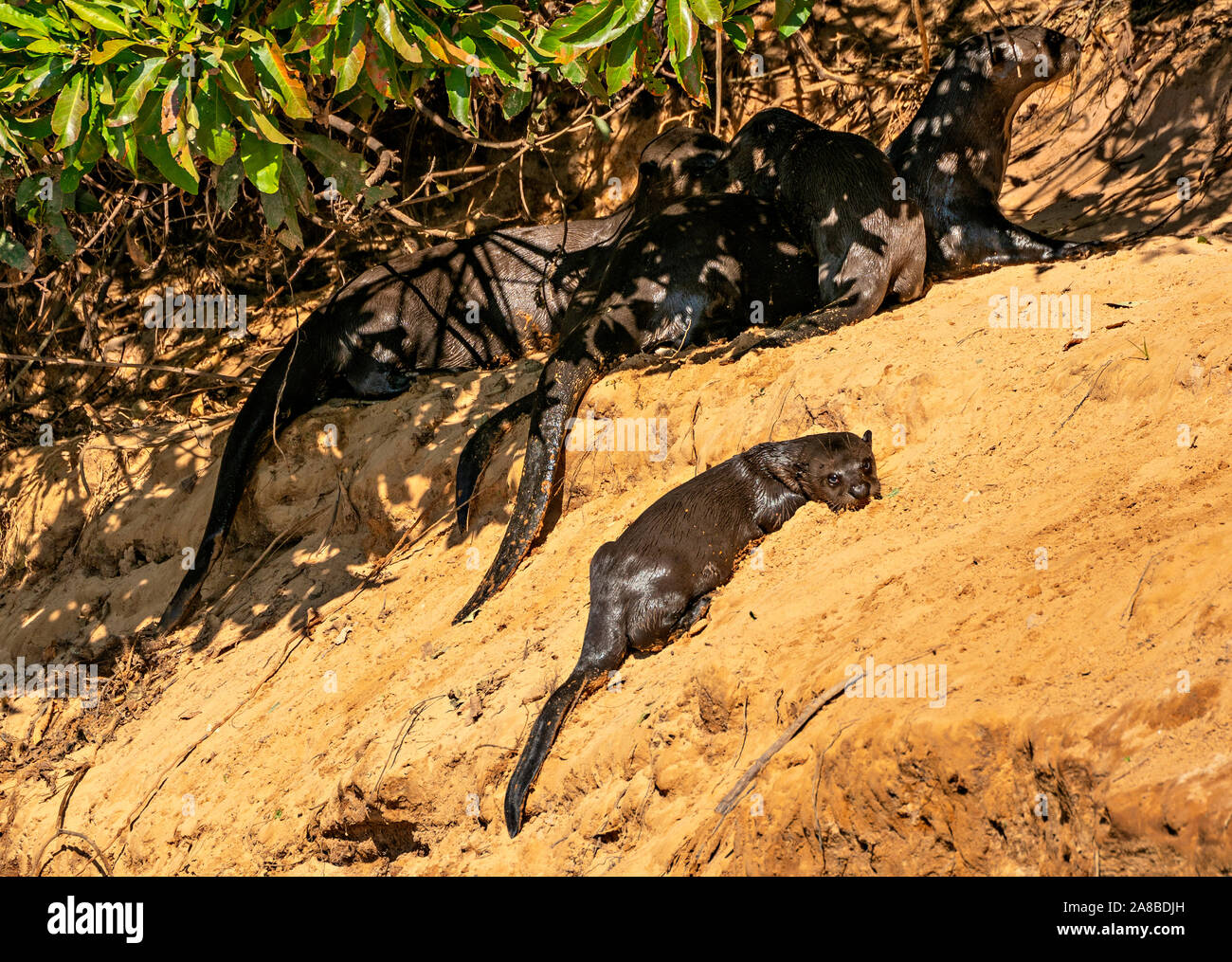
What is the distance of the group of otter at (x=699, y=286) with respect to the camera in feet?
12.3

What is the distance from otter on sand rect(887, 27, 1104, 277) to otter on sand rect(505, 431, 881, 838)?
77.0 inches

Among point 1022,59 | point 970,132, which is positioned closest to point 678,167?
point 970,132

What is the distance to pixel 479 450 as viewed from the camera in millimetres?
4879

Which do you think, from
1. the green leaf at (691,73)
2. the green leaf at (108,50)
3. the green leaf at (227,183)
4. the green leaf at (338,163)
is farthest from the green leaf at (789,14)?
the green leaf at (108,50)

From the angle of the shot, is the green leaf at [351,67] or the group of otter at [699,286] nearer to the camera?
the green leaf at [351,67]

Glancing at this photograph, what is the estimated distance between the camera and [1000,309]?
4285 mm

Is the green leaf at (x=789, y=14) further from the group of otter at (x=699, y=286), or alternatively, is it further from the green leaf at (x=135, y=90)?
the green leaf at (x=135, y=90)

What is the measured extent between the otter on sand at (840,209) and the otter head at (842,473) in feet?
3.85

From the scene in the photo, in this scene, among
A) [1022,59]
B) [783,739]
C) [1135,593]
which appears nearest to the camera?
[1135,593]

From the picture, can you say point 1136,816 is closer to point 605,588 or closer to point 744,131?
point 605,588

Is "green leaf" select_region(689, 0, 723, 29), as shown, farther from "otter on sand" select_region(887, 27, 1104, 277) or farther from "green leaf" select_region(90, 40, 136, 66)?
"otter on sand" select_region(887, 27, 1104, 277)

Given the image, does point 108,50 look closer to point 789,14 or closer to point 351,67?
point 351,67

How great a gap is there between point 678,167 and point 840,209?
1.26m

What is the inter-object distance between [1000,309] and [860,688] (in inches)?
83.1
